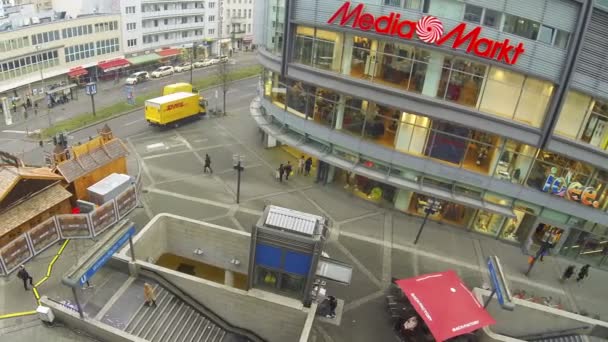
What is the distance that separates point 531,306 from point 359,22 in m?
18.2

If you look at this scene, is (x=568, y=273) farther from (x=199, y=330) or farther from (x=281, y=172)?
(x=199, y=330)

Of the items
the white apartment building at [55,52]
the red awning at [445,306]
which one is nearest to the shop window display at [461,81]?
the red awning at [445,306]

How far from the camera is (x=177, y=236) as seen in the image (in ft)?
78.5

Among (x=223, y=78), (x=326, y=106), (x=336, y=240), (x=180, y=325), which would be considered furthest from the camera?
(x=223, y=78)

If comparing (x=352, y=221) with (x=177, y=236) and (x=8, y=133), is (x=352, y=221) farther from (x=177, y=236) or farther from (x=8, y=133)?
(x=8, y=133)

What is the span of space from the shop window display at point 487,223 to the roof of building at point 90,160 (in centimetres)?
2496

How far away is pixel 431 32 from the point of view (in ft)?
78.3

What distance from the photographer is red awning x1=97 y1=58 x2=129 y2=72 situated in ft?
206

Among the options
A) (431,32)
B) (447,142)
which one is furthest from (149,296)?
(431,32)

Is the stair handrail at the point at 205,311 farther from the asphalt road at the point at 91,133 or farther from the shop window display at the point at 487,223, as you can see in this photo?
the asphalt road at the point at 91,133

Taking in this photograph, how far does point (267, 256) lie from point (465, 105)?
50.0ft

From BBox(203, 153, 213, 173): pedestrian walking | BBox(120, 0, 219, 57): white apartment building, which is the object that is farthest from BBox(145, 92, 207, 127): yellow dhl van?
BBox(120, 0, 219, 57): white apartment building

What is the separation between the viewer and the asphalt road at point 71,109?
41062mm

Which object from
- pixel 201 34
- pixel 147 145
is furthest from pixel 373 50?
pixel 201 34
